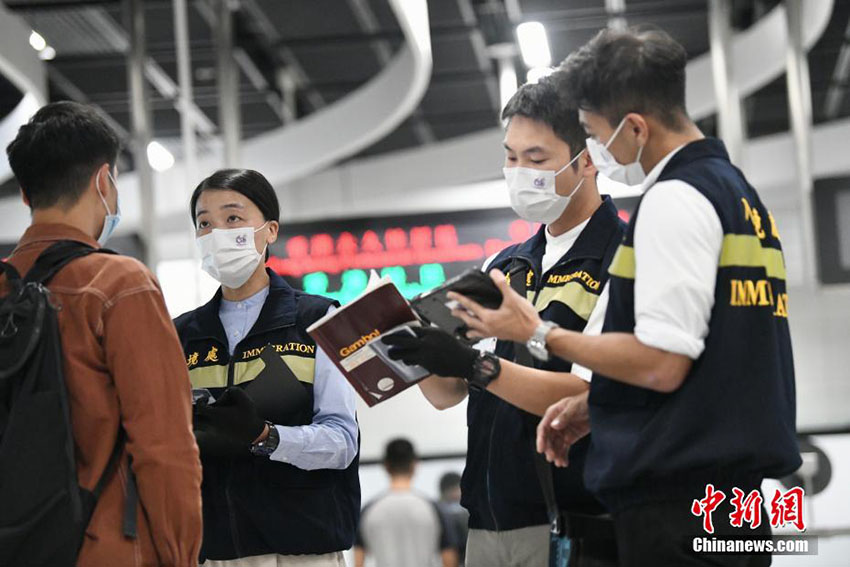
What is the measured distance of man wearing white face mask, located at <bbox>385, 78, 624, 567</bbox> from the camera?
2605 mm

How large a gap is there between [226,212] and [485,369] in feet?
3.58

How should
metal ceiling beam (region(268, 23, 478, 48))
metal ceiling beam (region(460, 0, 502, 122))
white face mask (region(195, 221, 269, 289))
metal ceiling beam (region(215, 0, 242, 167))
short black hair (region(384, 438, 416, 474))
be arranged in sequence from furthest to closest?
metal ceiling beam (region(268, 23, 478, 48)), metal ceiling beam (region(460, 0, 502, 122)), metal ceiling beam (region(215, 0, 242, 167)), short black hair (region(384, 438, 416, 474)), white face mask (region(195, 221, 269, 289))

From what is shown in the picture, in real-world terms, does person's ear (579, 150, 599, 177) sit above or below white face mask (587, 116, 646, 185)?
above

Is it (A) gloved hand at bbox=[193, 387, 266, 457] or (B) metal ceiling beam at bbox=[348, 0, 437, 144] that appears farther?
(B) metal ceiling beam at bbox=[348, 0, 437, 144]

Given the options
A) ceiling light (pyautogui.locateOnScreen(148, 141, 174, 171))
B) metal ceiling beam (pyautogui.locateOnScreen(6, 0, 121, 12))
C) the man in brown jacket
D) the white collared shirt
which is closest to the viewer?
the white collared shirt

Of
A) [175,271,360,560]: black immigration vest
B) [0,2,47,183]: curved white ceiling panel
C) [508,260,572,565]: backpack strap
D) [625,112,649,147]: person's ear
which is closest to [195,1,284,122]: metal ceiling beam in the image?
[0,2,47,183]: curved white ceiling panel

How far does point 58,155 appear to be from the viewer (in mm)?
2467

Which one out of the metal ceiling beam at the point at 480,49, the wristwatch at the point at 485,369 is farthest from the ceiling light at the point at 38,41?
the wristwatch at the point at 485,369

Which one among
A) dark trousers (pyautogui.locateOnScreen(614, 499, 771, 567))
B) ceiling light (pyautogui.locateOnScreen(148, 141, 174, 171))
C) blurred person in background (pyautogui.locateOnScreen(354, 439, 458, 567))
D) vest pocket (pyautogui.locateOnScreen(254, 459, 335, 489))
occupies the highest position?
ceiling light (pyautogui.locateOnScreen(148, 141, 174, 171))

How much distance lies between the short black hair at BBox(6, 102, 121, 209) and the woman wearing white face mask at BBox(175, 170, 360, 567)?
65 cm

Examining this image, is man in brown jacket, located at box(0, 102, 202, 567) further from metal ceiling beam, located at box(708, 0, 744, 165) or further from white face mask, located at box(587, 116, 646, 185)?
metal ceiling beam, located at box(708, 0, 744, 165)

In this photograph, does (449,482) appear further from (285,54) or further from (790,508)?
(285,54)

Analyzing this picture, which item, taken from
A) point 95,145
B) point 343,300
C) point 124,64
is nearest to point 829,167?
point 343,300

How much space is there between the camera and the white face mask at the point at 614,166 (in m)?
2.40
